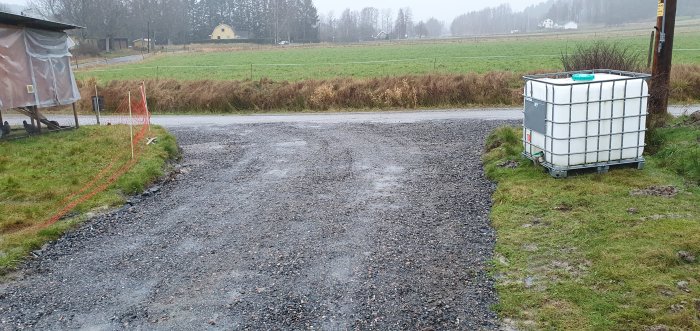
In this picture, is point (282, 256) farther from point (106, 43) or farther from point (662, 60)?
point (106, 43)

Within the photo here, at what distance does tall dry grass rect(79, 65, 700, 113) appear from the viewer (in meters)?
22.1

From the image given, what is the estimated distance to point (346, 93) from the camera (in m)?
23.0

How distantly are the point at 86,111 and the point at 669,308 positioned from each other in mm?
24243

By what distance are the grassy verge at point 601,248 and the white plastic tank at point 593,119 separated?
1.24 feet

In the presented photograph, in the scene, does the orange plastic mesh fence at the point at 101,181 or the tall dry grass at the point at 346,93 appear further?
the tall dry grass at the point at 346,93

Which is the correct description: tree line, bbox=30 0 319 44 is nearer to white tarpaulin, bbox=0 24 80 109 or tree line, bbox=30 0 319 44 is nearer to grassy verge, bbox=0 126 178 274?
white tarpaulin, bbox=0 24 80 109

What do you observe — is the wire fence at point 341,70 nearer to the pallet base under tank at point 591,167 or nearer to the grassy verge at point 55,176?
the grassy verge at point 55,176

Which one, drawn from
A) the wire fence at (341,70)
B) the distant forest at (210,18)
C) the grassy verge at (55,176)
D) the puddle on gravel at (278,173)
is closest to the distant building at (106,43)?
the distant forest at (210,18)

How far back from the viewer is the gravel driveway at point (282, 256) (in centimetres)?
554

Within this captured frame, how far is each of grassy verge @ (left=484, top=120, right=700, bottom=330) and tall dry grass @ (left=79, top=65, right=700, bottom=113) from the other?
1222 cm

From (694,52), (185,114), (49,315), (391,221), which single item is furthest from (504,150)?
(694,52)

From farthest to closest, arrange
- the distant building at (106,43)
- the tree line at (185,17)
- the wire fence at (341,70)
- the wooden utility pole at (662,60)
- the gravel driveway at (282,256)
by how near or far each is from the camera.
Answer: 1. the tree line at (185,17)
2. the distant building at (106,43)
3. the wire fence at (341,70)
4. the wooden utility pole at (662,60)
5. the gravel driveway at (282,256)

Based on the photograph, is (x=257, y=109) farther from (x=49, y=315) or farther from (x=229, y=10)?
(x=229, y=10)

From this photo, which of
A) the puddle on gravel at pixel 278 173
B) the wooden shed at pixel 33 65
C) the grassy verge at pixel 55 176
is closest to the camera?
the grassy verge at pixel 55 176
